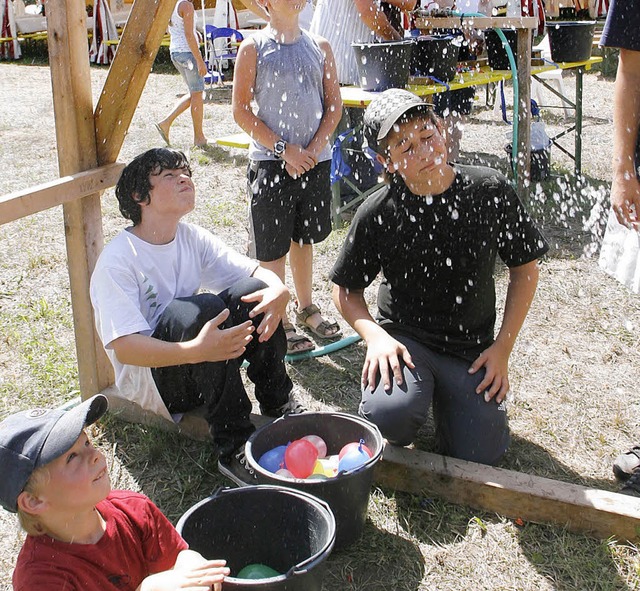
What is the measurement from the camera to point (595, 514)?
2.49 m

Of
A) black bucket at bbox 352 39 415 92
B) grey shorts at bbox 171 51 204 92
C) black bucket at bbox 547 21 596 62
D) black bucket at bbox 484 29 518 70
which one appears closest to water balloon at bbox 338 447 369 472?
black bucket at bbox 352 39 415 92

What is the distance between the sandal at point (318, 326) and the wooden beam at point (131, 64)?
1416 millimetres

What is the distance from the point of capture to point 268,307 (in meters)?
2.77

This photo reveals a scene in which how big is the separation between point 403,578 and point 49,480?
115cm

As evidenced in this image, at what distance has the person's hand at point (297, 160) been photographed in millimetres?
3602

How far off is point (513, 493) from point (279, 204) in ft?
5.73

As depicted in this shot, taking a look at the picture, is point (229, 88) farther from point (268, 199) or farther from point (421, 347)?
point (421, 347)

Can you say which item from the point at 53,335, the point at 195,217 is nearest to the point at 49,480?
the point at 53,335

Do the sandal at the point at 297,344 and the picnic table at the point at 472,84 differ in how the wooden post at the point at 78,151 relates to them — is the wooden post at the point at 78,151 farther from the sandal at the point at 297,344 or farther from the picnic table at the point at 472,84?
the picnic table at the point at 472,84

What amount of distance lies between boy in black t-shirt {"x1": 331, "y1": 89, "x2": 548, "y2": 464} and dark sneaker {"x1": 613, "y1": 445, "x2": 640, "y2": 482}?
40 centimetres

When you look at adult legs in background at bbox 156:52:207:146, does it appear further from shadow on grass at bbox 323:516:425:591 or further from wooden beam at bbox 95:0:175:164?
shadow on grass at bbox 323:516:425:591

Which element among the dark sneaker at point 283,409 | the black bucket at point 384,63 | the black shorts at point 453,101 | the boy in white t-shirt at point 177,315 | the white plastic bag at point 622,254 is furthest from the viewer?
the black shorts at point 453,101

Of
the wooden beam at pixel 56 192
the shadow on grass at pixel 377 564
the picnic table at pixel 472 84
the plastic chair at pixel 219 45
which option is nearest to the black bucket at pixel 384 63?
the picnic table at pixel 472 84

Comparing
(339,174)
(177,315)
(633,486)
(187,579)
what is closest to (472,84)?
(339,174)
